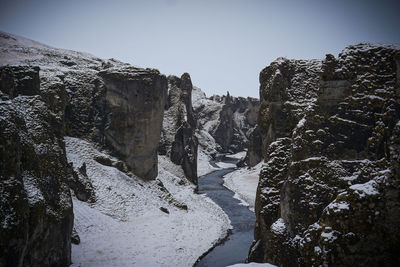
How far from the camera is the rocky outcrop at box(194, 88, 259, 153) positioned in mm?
104625

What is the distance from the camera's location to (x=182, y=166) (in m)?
43.5

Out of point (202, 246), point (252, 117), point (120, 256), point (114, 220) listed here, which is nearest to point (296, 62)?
point (202, 246)

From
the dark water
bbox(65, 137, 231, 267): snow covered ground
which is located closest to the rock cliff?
bbox(65, 137, 231, 267): snow covered ground

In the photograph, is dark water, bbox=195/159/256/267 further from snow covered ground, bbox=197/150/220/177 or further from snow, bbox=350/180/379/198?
snow covered ground, bbox=197/150/220/177

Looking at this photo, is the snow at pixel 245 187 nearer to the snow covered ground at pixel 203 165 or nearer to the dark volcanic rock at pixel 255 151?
the dark volcanic rock at pixel 255 151

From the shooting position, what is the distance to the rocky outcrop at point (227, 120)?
104625 millimetres

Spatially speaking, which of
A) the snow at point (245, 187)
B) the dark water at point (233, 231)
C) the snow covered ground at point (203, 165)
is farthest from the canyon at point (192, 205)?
the snow covered ground at point (203, 165)

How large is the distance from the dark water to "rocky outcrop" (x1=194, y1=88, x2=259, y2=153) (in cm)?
5023

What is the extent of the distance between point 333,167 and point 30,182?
14037 millimetres

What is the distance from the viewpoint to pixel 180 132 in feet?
147

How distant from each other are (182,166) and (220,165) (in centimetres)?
3311

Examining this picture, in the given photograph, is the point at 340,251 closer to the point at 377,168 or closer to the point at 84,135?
the point at 377,168

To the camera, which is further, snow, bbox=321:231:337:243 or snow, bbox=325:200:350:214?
snow, bbox=325:200:350:214

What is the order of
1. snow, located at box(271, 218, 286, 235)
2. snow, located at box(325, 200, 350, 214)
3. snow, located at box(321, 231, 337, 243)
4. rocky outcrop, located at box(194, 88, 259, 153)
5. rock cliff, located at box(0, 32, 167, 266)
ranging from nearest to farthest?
snow, located at box(321, 231, 337, 243)
snow, located at box(325, 200, 350, 214)
rock cliff, located at box(0, 32, 167, 266)
snow, located at box(271, 218, 286, 235)
rocky outcrop, located at box(194, 88, 259, 153)
